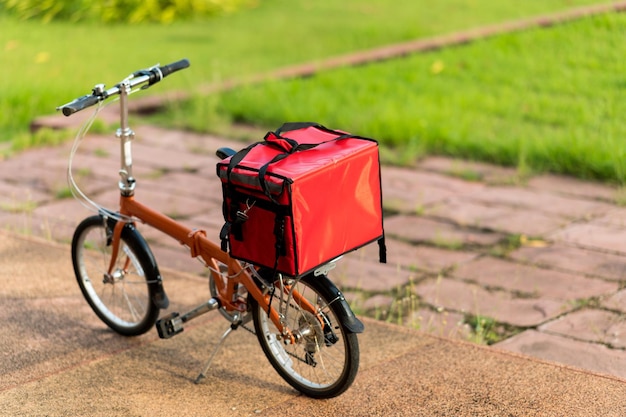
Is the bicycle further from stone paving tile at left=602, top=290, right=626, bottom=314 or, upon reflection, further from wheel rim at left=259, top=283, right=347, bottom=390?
stone paving tile at left=602, top=290, right=626, bottom=314

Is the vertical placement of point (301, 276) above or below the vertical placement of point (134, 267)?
above

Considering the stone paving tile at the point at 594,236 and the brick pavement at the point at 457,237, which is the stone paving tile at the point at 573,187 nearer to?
the brick pavement at the point at 457,237

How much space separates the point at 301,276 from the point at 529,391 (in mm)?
1118

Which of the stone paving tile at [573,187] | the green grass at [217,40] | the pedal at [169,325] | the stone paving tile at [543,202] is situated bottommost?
the stone paving tile at [573,187]

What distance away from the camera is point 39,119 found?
8438 millimetres

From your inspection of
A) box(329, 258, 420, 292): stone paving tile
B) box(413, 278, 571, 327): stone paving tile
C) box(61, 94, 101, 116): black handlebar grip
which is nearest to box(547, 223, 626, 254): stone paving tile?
box(413, 278, 571, 327): stone paving tile

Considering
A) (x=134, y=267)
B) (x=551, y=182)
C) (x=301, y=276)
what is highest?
(x=301, y=276)

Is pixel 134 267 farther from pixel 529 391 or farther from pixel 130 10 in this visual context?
pixel 130 10

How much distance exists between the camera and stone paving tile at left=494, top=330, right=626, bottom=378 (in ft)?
14.4

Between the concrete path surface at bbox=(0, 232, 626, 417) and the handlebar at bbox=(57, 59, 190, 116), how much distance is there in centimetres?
112

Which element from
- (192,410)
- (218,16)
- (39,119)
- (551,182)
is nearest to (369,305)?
(192,410)

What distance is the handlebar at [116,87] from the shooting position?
12.8ft

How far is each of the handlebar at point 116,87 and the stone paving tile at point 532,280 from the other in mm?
2027

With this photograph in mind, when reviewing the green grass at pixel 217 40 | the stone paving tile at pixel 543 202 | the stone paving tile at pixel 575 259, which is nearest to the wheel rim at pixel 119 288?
the stone paving tile at pixel 575 259
